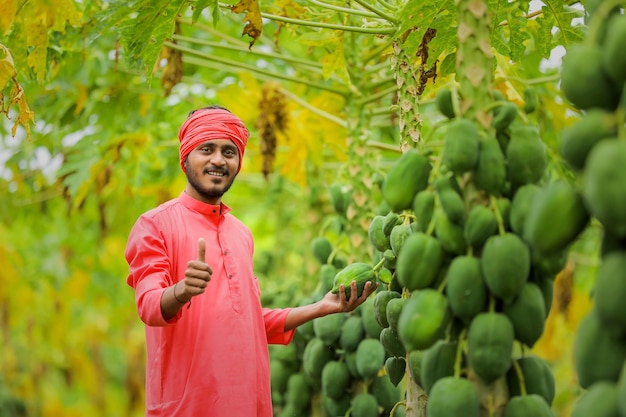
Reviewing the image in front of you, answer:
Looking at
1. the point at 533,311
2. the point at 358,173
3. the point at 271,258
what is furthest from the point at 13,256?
the point at 533,311

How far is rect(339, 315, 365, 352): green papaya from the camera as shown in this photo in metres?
3.10

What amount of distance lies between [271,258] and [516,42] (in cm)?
377

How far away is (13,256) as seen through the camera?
276 inches

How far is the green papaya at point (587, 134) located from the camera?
1.43 metres

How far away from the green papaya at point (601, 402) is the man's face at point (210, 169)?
54.6 inches

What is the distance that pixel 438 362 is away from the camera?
176 centimetres

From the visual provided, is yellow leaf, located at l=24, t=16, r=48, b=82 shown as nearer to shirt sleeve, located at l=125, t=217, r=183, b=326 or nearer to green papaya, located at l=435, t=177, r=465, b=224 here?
shirt sleeve, located at l=125, t=217, r=183, b=326

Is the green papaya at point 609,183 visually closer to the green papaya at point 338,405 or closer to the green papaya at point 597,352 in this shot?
the green papaya at point 597,352

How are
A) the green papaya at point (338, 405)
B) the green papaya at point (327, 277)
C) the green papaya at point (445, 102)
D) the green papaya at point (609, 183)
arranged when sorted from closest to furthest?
the green papaya at point (609, 183)
the green papaya at point (445, 102)
the green papaya at point (338, 405)
the green papaya at point (327, 277)

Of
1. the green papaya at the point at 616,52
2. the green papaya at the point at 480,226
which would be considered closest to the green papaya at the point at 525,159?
the green papaya at the point at 480,226

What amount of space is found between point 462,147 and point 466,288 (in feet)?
0.94

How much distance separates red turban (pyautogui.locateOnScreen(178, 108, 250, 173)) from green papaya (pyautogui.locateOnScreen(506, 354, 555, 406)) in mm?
1159

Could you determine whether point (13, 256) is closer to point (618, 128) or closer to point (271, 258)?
point (271, 258)

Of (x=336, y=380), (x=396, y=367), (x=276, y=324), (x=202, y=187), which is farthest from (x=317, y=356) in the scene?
(x=202, y=187)
